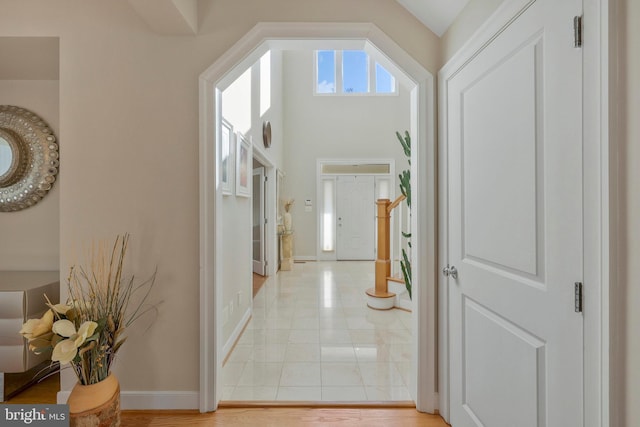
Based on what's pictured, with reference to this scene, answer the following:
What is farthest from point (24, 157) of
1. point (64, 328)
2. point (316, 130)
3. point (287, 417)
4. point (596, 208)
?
point (316, 130)

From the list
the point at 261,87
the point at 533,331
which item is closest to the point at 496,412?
the point at 533,331

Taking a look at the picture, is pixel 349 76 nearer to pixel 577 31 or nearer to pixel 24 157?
pixel 24 157

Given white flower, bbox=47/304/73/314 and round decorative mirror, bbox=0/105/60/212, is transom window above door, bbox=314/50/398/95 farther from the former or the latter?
white flower, bbox=47/304/73/314

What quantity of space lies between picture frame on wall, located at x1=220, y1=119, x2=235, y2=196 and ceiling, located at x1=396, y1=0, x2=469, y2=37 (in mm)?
1571

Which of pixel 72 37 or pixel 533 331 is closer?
pixel 533 331

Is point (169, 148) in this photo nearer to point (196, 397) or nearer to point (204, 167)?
point (204, 167)

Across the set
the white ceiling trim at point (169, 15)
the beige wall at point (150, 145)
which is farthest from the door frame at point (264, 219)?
the white ceiling trim at point (169, 15)

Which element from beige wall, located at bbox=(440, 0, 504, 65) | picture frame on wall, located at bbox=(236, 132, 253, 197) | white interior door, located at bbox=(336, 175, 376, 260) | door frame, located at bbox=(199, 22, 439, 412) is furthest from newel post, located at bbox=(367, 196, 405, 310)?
white interior door, located at bbox=(336, 175, 376, 260)

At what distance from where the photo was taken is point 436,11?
170 centimetres

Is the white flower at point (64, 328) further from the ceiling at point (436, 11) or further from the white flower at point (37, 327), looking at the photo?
the ceiling at point (436, 11)

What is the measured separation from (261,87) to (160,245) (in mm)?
3468

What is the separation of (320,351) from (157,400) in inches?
47.7

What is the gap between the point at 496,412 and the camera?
1.33 metres

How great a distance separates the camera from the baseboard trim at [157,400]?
1.81 m
